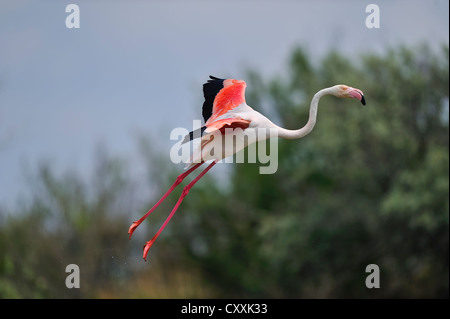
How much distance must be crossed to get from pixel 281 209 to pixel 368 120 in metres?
7.80

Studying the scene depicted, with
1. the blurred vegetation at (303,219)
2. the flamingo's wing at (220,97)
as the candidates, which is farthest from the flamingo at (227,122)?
the blurred vegetation at (303,219)

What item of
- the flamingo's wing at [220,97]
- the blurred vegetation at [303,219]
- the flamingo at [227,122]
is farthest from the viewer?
the blurred vegetation at [303,219]

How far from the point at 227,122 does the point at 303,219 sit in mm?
21230

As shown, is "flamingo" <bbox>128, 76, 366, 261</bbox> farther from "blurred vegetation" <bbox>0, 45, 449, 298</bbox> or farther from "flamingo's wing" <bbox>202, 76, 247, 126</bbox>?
"blurred vegetation" <bbox>0, 45, 449, 298</bbox>

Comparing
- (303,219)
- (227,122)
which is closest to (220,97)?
(227,122)

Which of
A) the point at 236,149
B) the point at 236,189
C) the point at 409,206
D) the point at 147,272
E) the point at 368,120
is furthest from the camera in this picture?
the point at 236,189

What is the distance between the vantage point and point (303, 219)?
3086 centimetres

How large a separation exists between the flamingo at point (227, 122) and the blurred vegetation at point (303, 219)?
11.7 m

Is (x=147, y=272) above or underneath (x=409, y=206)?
underneath

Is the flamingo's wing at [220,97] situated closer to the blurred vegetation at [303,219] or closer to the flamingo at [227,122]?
the flamingo at [227,122]

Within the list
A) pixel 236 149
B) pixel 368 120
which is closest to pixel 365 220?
pixel 368 120

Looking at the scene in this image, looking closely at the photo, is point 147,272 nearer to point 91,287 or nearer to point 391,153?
point 91,287

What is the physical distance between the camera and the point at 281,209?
113ft

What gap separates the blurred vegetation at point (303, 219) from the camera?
2631 cm
